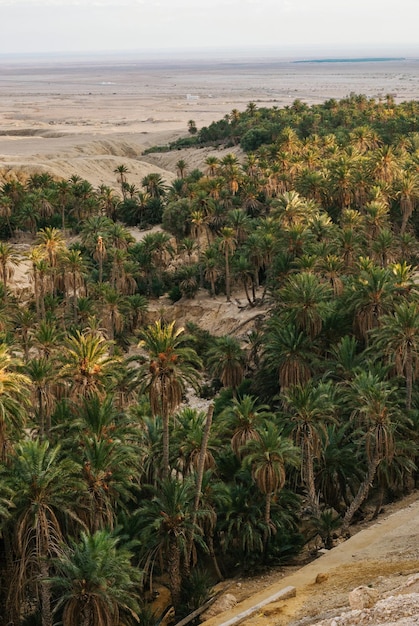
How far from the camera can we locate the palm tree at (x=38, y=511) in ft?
71.6

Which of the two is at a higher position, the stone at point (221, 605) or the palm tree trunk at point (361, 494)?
the palm tree trunk at point (361, 494)

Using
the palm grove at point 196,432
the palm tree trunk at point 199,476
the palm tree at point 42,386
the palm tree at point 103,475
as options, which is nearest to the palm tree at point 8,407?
the palm grove at point 196,432

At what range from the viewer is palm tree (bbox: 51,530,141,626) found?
65.9 feet

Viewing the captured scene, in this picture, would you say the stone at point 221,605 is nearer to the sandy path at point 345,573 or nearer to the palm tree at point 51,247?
the sandy path at point 345,573

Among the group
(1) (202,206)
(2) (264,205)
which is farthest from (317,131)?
(1) (202,206)

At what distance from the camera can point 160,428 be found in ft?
97.4

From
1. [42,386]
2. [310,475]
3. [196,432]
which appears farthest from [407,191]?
[42,386]

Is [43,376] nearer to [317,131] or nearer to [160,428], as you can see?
[160,428]

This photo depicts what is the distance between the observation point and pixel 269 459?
25828 mm

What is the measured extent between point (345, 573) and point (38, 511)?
923cm

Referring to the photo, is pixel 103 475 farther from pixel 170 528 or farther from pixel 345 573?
pixel 345 573

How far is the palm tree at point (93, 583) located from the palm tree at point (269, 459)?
6658 millimetres

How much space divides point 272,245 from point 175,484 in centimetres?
3080

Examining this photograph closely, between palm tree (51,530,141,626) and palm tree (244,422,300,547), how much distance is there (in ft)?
21.8
